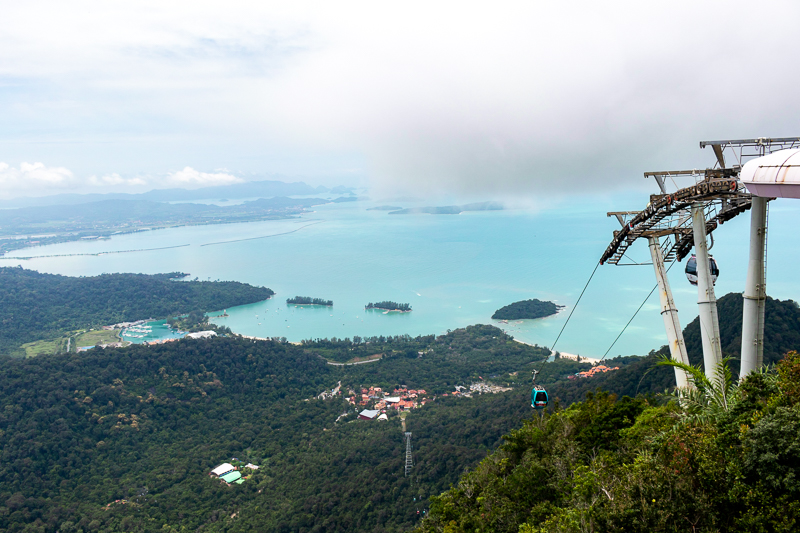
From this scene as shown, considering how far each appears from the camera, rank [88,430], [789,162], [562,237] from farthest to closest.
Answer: [562,237], [88,430], [789,162]

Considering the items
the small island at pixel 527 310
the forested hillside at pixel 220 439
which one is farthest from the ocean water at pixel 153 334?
the small island at pixel 527 310

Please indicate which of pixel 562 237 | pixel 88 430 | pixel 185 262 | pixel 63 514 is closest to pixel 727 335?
pixel 63 514

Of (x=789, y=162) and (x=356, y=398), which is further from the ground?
(x=789, y=162)

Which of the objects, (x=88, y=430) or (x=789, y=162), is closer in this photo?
(x=789, y=162)

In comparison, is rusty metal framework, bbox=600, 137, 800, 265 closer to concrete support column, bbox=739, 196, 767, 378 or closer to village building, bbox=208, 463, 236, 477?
concrete support column, bbox=739, 196, 767, 378

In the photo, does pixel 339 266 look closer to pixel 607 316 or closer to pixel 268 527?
pixel 607 316

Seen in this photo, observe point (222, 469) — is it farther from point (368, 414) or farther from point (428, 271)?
point (428, 271)

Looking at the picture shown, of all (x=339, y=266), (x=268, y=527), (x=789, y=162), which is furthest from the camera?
(x=339, y=266)

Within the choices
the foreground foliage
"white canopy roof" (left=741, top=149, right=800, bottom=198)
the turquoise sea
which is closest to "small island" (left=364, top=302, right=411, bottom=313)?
the turquoise sea
